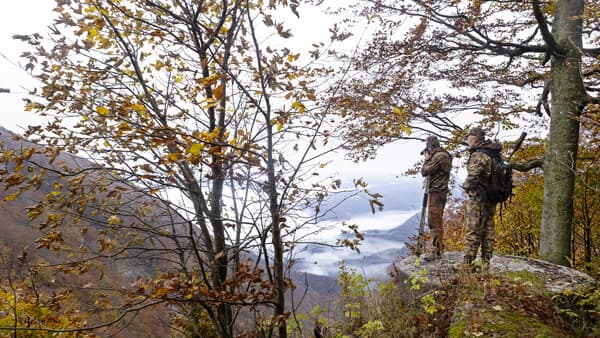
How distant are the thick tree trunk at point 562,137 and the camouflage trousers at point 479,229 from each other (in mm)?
2303

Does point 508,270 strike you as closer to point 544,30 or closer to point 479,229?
point 479,229

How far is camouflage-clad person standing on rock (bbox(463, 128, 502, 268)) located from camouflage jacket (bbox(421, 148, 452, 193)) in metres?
0.72

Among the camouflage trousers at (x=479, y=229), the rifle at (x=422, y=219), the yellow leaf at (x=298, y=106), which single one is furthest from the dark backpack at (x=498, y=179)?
the yellow leaf at (x=298, y=106)

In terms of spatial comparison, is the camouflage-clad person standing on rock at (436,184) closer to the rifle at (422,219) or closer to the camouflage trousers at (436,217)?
the camouflage trousers at (436,217)

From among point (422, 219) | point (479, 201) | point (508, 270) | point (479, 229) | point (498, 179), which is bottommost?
point (508, 270)

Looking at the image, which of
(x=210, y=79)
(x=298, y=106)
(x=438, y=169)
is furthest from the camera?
(x=438, y=169)

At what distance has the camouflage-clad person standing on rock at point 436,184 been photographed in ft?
18.4

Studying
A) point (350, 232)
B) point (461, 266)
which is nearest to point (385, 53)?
point (461, 266)

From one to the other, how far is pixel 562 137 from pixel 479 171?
10.3ft

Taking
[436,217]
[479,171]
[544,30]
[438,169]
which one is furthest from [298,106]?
[544,30]

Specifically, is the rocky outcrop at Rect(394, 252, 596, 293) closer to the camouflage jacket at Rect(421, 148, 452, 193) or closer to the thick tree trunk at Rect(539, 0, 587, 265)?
the thick tree trunk at Rect(539, 0, 587, 265)

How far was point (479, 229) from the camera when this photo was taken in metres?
4.77

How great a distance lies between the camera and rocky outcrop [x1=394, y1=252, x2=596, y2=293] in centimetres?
446

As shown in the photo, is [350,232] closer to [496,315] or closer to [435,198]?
[496,315]
